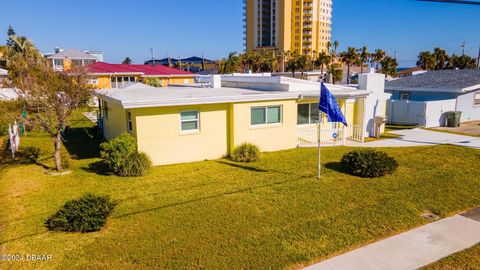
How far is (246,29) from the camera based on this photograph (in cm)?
14025

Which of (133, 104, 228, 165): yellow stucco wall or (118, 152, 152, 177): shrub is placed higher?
(133, 104, 228, 165): yellow stucco wall

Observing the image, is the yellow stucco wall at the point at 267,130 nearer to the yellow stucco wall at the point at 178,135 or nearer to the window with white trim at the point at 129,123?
the yellow stucco wall at the point at 178,135

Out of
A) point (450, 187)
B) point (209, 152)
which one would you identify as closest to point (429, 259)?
point (450, 187)

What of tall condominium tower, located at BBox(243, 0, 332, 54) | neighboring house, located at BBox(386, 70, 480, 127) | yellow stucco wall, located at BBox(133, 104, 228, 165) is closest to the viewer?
yellow stucco wall, located at BBox(133, 104, 228, 165)

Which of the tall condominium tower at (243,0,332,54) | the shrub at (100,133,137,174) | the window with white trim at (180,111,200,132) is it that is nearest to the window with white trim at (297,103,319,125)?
the window with white trim at (180,111,200,132)

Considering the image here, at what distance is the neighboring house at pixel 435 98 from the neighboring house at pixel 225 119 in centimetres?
645

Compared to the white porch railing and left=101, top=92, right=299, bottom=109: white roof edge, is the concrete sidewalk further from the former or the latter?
the white porch railing

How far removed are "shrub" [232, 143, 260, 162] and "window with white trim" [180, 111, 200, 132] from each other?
1.99 metres

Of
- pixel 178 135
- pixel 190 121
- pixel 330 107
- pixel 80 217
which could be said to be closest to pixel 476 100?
pixel 330 107

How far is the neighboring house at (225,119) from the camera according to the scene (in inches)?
566

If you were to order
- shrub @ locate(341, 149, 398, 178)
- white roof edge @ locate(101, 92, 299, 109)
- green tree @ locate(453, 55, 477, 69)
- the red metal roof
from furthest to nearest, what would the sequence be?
green tree @ locate(453, 55, 477, 69) < the red metal roof < white roof edge @ locate(101, 92, 299, 109) < shrub @ locate(341, 149, 398, 178)

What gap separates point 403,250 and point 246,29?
13964 cm

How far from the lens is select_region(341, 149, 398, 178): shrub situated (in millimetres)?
13133

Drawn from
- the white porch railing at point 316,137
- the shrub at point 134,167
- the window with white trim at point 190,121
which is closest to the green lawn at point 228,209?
the shrub at point 134,167
